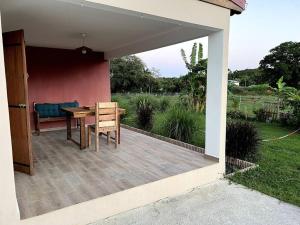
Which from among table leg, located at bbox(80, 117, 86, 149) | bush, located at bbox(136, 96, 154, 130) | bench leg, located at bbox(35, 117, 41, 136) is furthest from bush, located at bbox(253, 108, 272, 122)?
bench leg, located at bbox(35, 117, 41, 136)

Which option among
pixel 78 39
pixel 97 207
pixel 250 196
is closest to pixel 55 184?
pixel 97 207

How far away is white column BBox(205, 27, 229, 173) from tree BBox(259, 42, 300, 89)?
21.6 m

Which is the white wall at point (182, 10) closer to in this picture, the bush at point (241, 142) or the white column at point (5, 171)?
the white column at point (5, 171)

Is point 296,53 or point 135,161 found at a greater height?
point 296,53

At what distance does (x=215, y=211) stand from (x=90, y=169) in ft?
6.80

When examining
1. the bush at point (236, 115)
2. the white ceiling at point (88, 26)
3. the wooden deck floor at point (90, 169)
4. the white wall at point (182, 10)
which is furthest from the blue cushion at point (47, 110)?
the bush at point (236, 115)

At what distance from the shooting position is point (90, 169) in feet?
12.9

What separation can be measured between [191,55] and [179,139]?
4.85 m

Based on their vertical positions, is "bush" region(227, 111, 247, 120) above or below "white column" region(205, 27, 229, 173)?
below

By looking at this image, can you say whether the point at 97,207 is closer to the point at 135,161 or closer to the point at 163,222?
the point at 163,222

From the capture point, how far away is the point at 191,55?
31.8 feet

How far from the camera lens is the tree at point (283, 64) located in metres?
23.5

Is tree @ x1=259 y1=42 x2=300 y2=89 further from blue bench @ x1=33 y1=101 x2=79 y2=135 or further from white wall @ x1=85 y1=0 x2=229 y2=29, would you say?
white wall @ x1=85 y1=0 x2=229 y2=29

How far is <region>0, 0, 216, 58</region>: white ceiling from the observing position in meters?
3.40
